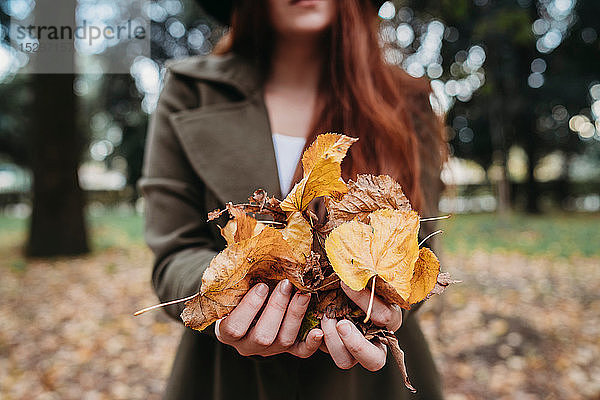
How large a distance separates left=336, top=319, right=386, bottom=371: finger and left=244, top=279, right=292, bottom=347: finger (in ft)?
0.32

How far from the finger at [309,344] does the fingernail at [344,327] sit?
0.04m

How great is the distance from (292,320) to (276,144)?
72 cm

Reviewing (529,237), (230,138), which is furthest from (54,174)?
(529,237)

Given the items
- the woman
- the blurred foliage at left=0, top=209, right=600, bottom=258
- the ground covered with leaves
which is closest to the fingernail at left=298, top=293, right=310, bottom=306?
the woman

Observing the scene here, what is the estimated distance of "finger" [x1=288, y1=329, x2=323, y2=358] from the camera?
774 millimetres

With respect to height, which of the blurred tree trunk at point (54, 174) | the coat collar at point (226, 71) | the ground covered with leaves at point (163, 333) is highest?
the coat collar at point (226, 71)

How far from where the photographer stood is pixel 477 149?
16.9 metres

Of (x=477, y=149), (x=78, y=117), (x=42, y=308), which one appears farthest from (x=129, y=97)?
(x=42, y=308)

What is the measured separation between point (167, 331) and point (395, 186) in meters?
4.25

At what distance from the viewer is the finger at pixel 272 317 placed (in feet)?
2.47

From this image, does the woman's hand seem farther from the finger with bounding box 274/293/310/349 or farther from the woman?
the woman

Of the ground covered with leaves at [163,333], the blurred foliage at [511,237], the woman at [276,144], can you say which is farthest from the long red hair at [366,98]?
the blurred foliage at [511,237]

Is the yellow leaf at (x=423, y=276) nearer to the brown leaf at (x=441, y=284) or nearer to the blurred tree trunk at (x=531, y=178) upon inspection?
the brown leaf at (x=441, y=284)

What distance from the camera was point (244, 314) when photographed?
2.53 ft
